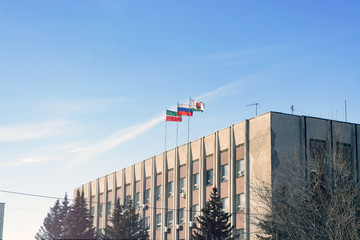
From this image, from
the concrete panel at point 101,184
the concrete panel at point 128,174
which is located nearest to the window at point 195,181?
the concrete panel at point 128,174

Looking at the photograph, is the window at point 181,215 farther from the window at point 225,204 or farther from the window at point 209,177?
the window at point 225,204

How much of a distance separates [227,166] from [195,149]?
5872mm

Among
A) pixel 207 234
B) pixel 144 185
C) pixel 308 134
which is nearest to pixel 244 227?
pixel 207 234

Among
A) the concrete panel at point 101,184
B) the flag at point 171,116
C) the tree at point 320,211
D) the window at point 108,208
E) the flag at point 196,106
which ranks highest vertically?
the flag at point 196,106

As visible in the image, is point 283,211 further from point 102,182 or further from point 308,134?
point 102,182

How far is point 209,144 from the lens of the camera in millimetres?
53250

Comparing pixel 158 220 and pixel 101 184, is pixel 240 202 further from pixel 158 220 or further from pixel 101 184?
pixel 101 184

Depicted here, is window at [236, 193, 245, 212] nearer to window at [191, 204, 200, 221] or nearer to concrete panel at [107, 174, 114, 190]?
window at [191, 204, 200, 221]

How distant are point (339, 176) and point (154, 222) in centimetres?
3062

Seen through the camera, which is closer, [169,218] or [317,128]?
[317,128]

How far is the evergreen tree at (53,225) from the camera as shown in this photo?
76500 mm

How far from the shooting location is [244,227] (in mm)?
46469

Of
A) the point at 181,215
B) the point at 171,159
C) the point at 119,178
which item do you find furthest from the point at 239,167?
the point at 119,178

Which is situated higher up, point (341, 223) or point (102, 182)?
point (102, 182)
